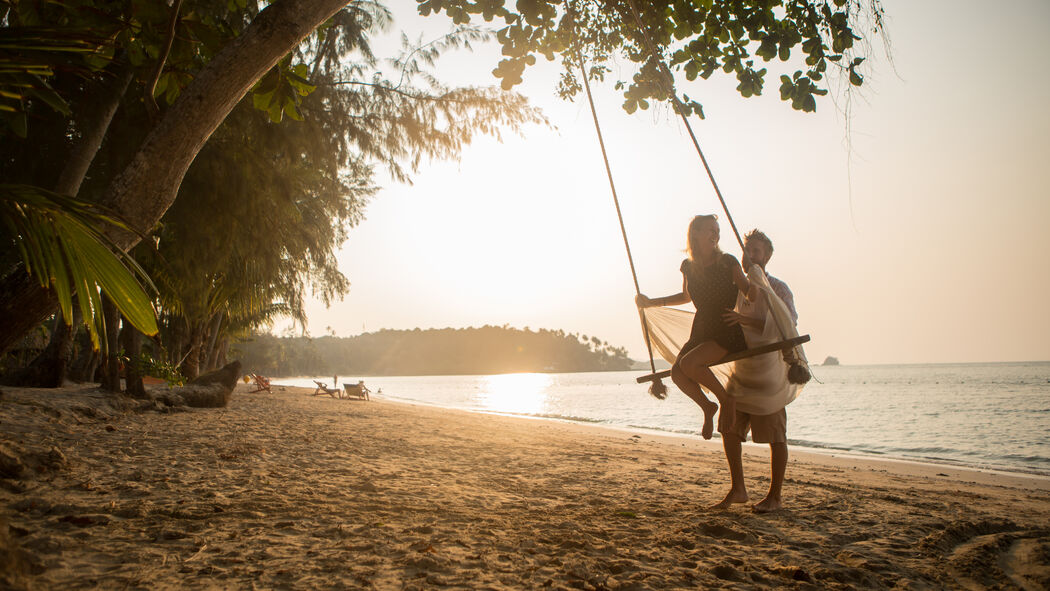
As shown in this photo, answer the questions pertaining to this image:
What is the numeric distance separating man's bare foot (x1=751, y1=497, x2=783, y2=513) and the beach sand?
74mm

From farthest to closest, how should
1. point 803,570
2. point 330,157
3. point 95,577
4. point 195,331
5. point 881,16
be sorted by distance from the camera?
point 195,331
point 330,157
point 881,16
point 803,570
point 95,577

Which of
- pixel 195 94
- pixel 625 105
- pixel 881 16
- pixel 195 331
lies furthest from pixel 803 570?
pixel 195 331

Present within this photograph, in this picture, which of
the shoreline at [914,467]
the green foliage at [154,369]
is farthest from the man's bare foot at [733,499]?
the green foliage at [154,369]

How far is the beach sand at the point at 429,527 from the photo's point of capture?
1993mm

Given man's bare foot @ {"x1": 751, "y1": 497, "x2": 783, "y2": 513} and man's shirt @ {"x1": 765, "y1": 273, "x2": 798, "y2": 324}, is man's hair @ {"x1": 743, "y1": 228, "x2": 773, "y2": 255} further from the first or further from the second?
man's bare foot @ {"x1": 751, "y1": 497, "x2": 783, "y2": 513}

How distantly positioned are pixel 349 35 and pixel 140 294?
933 centimetres

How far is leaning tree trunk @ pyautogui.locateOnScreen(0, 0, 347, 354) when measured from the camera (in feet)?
5.68

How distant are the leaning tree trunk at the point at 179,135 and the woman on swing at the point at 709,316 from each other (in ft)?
8.66

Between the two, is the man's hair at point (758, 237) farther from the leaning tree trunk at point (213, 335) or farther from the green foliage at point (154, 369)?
the leaning tree trunk at point (213, 335)

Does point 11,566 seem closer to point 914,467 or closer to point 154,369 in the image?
point 154,369

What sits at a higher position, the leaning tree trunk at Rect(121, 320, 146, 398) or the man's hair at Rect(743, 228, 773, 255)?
the man's hair at Rect(743, 228, 773, 255)

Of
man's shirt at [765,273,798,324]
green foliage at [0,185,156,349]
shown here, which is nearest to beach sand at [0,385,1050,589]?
green foliage at [0,185,156,349]

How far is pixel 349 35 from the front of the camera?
923cm

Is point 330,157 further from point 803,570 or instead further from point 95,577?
point 803,570
